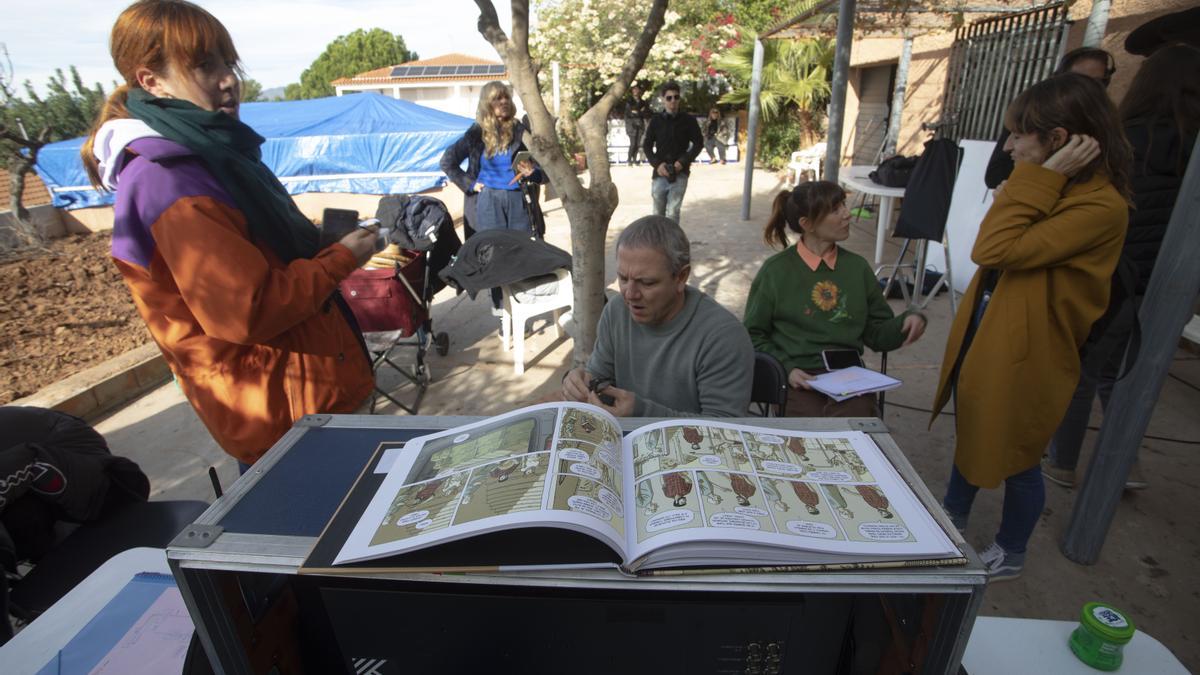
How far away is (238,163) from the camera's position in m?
1.52

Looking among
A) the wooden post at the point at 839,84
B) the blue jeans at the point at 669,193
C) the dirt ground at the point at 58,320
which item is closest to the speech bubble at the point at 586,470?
the wooden post at the point at 839,84

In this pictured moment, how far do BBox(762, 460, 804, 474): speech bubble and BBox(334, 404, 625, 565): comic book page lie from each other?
24 centimetres

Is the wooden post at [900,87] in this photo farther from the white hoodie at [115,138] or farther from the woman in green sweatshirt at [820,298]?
the white hoodie at [115,138]

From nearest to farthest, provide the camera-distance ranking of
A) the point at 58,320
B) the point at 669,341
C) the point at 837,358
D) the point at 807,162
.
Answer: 1. the point at 669,341
2. the point at 837,358
3. the point at 58,320
4. the point at 807,162

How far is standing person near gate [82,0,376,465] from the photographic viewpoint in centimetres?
142

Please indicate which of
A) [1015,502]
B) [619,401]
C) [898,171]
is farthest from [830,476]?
[898,171]

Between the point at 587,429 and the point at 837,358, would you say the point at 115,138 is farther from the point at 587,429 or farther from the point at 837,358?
the point at 837,358

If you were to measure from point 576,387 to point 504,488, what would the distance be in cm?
110

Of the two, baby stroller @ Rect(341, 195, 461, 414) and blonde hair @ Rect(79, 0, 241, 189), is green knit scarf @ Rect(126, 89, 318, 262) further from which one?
baby stroller @ Rect(341, 195, 461, 414)

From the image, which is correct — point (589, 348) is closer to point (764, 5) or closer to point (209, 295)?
point (209, 295)

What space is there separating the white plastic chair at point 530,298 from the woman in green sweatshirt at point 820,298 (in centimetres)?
209

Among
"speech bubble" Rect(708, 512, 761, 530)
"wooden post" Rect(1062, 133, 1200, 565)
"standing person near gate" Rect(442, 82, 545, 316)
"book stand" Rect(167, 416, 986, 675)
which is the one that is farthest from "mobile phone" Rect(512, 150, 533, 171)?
"speech bubble" Rect(708, 512, 761, 530)

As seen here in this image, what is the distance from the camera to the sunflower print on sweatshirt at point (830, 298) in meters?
2.65

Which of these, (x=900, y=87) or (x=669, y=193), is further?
(x=900, y=87)
